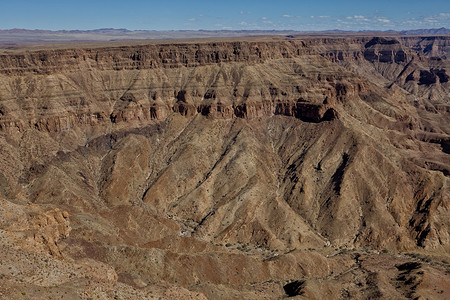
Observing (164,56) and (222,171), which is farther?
(164,56)

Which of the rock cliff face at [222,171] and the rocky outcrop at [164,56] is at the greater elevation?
the rocky outcrop at [164,56]

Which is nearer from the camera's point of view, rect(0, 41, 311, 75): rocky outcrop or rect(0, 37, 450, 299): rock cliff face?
rect(0, 37, 450, 299): rock cliff face

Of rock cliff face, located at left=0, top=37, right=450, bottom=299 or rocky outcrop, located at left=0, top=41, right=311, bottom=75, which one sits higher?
rocky outcrop, located at left=0, top=41, right=311, bottom=75

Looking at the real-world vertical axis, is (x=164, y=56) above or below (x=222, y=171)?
above

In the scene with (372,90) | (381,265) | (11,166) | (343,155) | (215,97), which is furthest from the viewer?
(372,90)

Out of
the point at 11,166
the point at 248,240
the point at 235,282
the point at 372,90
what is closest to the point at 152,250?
Answer: the point at 235,282

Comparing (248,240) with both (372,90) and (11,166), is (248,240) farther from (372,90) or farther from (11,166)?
(372,90)

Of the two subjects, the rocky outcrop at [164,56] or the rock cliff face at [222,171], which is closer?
the rock cliff face at [222,171]

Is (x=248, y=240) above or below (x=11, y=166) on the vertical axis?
below
